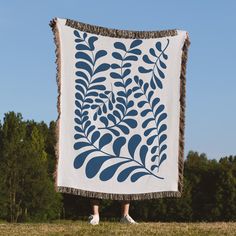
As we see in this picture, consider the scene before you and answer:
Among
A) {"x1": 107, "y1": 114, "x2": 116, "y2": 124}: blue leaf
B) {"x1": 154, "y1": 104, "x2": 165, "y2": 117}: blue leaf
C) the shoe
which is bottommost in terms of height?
the shoe

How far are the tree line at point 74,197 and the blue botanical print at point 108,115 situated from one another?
54510 millimetres

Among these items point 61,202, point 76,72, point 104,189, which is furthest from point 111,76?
point 61,202

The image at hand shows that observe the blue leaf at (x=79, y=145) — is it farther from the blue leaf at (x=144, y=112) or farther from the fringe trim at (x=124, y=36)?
the blue leaf at (x=144, y=112)

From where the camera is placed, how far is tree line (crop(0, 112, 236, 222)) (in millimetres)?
75750

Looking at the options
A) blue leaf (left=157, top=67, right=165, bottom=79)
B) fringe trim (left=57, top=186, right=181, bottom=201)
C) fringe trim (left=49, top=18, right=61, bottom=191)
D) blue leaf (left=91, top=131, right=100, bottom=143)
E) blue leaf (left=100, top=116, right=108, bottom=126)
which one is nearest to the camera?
fringe trim (left=49, top=18, right=61, bottom=191)

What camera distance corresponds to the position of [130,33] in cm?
1764

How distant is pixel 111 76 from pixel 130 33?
4.39ft

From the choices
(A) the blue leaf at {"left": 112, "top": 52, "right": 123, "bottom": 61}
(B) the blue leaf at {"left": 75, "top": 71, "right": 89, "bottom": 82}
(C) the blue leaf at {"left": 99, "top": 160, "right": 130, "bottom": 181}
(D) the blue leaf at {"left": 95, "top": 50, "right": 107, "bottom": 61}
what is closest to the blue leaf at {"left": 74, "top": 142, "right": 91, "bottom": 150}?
(C) the blue leaf at {"left": 99, "top": 160, "right": 130, "bottom": 181}

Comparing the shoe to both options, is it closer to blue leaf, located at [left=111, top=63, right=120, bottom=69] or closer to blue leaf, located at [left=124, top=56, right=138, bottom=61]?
blue leaf, located at [left=111, top=63, right=120, bottom=69]

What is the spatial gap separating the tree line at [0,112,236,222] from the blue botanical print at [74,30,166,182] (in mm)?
54510

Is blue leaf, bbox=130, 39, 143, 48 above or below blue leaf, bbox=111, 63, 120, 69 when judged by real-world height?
above

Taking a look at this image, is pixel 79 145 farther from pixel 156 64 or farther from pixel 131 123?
pixel 156 64

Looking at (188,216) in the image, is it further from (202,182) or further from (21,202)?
(21,202)

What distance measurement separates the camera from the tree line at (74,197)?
7575 centimetres
